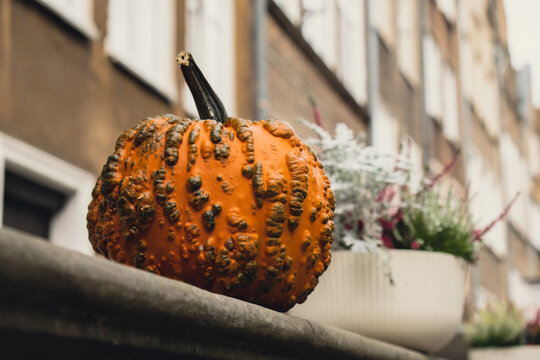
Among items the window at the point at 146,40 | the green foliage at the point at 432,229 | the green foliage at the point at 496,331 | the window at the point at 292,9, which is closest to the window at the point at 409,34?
the window at the point at 292,9

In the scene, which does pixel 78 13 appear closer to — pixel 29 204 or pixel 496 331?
pixel 29 204

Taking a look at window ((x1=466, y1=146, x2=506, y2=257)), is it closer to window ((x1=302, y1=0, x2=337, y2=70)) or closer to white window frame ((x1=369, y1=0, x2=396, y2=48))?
white window frame ((x1=369, y1=0, x2=396, y2=48))

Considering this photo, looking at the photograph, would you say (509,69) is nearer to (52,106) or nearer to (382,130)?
(382,130)

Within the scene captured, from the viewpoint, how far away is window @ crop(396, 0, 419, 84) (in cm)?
1588

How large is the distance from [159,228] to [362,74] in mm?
11349

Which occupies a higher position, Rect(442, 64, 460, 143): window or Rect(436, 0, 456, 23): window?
Rect(436, 0, 456, 23): window

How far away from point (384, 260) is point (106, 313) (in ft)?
4.07

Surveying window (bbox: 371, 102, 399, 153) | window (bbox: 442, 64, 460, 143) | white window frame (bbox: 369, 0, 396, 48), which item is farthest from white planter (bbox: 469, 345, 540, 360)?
window (bbox: 442, 64, 460, 143)

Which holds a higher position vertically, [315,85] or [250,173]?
[315,85]

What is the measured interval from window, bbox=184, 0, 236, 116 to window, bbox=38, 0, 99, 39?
1855 mm

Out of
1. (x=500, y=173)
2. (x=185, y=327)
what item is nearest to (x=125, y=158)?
(x=185, y=327)

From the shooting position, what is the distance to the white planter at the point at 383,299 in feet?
6.45

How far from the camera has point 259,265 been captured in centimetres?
129

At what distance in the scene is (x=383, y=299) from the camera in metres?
1.97
